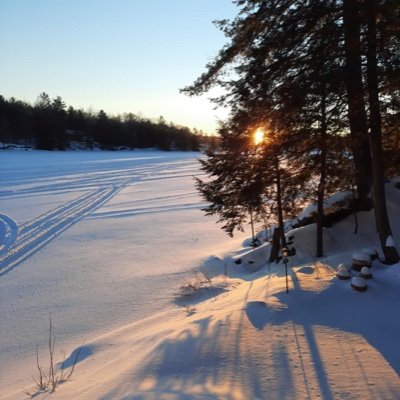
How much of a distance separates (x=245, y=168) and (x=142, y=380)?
495cm

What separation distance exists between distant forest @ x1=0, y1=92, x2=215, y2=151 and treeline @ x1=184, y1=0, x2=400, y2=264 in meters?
38.8

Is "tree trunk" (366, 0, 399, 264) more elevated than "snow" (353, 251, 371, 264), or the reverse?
"tree trunk" (366, 0, 399, 264)

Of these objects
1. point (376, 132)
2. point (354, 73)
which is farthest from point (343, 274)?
point (354, 73)

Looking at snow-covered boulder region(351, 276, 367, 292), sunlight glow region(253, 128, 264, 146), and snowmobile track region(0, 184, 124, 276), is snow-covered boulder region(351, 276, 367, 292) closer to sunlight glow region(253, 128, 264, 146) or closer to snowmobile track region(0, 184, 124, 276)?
sunlight glow region(253, 128, 264, 146)

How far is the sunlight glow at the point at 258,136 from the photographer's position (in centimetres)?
706

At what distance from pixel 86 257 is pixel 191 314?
5.55 m

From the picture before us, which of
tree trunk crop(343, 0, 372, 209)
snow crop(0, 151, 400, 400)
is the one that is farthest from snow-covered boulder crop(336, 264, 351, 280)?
tree trunk crop(343, 0, 372, 209)

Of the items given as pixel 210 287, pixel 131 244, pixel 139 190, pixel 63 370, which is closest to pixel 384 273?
pixel 210 287

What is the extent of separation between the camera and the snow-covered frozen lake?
652cm

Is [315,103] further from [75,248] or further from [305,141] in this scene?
[75,248]

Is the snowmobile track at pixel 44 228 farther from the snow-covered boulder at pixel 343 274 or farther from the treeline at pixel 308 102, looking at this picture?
the snow-covered boulder at pixel 343 274

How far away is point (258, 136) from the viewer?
7.25 meters

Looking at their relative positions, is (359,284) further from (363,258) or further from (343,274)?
(363,258)

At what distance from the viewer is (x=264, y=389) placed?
3.16 m
